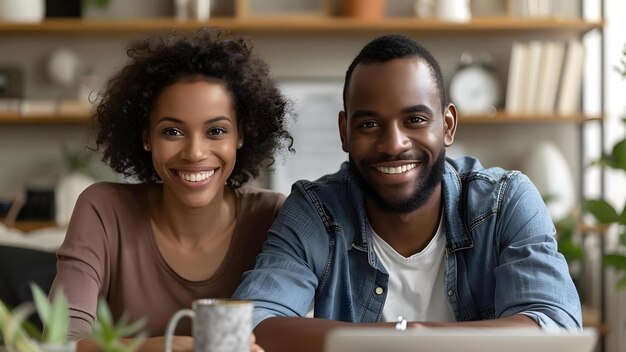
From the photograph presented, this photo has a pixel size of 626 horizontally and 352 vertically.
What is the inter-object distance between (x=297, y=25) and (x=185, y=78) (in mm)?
2101

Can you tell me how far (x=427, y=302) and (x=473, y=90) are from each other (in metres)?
2.46

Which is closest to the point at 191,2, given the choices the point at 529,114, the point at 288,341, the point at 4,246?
the point at 529,114

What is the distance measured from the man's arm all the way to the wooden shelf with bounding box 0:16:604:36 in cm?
254

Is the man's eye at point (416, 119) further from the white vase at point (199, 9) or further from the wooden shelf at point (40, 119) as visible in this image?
the wooden shelf at point (40, 119)

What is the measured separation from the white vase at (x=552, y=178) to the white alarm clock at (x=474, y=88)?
0.94 ft

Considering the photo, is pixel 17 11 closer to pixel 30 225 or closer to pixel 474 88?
pixel 30 225

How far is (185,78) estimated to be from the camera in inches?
81.0

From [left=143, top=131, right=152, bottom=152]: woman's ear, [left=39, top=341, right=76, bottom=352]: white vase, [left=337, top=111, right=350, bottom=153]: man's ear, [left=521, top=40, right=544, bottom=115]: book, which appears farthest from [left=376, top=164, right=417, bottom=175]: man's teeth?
[left=521, top=40, right=544, bottom=115]: book

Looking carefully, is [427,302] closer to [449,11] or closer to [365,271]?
[365,271]

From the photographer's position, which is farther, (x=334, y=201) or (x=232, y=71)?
Answer: (x=232, y=71)

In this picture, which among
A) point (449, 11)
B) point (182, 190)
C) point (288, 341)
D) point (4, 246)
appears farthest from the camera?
point (449, 11)

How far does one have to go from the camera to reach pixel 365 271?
6.33 feet

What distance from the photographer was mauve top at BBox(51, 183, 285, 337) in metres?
2.04

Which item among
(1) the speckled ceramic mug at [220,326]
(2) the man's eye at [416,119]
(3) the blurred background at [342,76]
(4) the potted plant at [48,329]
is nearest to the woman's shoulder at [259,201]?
(2) the man's eye at [416,119]
